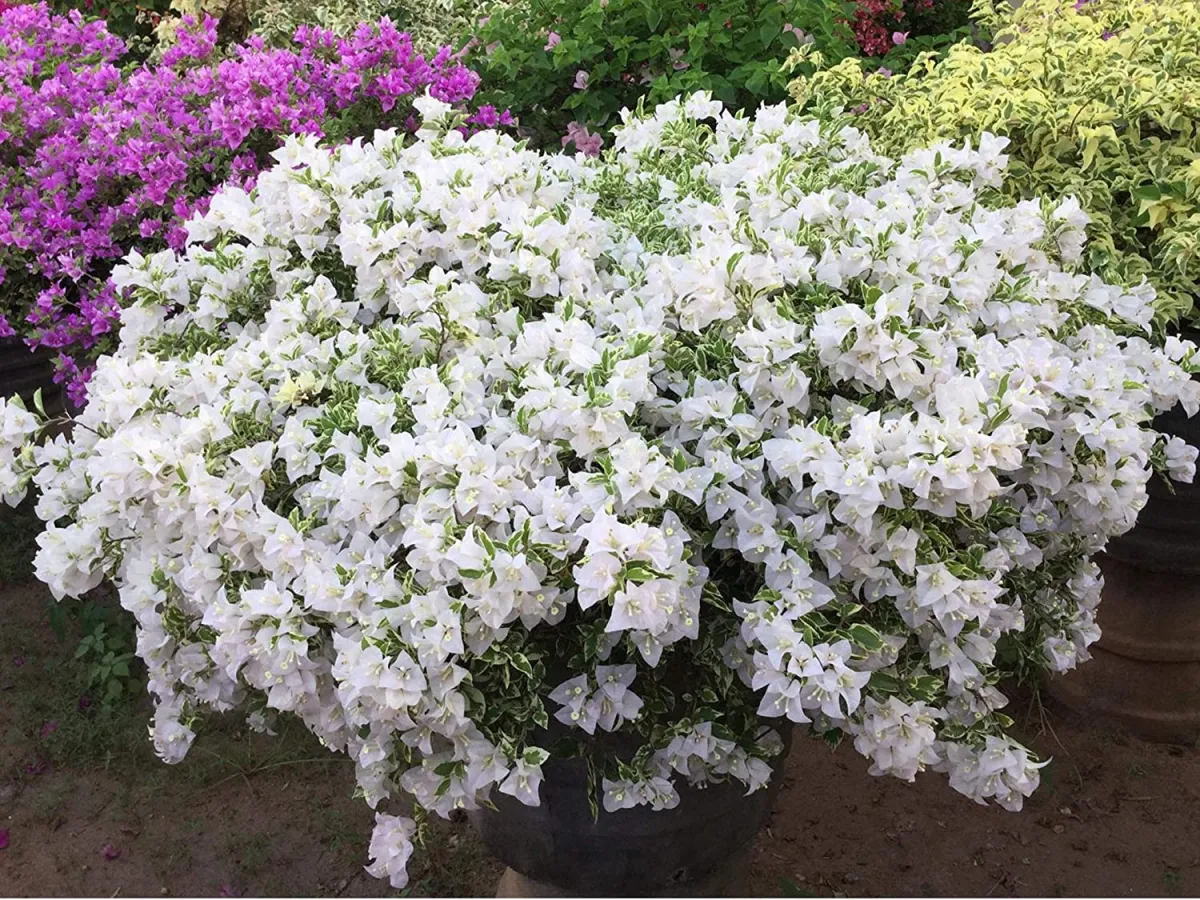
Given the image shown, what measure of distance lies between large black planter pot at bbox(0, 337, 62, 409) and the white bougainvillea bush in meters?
1.71

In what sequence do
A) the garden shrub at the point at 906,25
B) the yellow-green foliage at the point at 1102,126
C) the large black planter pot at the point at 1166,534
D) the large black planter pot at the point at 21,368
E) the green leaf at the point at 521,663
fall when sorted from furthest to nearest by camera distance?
the garden shrub at the point at 906,25 < the large black planter pot at the point at 21,368 < the large black planter pot at the point at 1166,534 < the yellow-green foliage at the point at 1102,126 < the green leaf at the point at 521,663

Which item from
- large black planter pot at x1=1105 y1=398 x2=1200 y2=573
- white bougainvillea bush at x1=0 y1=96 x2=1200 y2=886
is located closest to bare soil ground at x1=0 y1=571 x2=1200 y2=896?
large black planter pot at x1=1105 y1=398 x2=1200 y2=573

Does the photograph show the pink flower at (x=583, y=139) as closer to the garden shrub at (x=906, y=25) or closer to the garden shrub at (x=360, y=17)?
the garden shrub at (x=360, y=17)

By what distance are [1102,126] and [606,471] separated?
159cm

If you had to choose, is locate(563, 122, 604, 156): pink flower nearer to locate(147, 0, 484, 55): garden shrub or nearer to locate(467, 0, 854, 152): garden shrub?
locate(467, 0, 854, 152): garden shrub

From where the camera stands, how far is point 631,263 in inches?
80.9

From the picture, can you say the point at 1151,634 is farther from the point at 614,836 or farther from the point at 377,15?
the point at 377,15

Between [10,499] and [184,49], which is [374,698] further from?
[184,49]

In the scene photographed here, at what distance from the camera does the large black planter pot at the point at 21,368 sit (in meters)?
3.58

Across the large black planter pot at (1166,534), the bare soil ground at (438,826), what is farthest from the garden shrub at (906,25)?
the bare soil ground at (438,826)

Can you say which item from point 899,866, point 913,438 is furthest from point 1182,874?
point 913,438

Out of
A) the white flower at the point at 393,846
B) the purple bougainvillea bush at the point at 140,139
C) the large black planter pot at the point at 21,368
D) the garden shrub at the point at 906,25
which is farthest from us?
the garden shrub at the point at 906,25

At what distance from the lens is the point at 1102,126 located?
2488 millimetres

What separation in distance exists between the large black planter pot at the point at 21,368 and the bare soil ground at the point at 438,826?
3.28 ft
